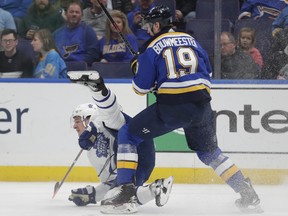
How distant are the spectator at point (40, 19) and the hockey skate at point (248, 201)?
2.94m

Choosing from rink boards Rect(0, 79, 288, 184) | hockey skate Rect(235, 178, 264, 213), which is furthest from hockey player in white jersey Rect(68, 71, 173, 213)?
rink boards Rect(0, 79, 288, 184)

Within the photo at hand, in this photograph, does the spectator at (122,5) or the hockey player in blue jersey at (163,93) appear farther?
the spectator at (122,5)

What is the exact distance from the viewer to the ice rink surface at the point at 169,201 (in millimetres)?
5883

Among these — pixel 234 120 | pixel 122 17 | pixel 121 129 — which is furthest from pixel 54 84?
pixel 121 129

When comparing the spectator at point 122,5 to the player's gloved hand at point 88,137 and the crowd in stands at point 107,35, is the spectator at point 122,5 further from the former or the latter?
the player's gloved hand at point 88,137

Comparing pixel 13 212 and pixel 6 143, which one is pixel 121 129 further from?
pixel 6 143

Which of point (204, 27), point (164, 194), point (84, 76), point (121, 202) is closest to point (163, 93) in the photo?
point (84, 76)

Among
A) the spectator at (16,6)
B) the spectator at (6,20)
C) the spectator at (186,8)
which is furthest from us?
the spectator at (186,8)

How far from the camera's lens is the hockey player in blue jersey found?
5680 mm

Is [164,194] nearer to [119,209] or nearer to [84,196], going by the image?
[119,209]

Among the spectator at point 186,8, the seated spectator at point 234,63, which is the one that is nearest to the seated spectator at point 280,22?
the seated spectator at point 234,63

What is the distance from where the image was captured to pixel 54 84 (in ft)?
25.6

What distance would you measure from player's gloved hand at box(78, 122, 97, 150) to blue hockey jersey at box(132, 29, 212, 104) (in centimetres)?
52

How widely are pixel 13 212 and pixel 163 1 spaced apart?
3.08m
